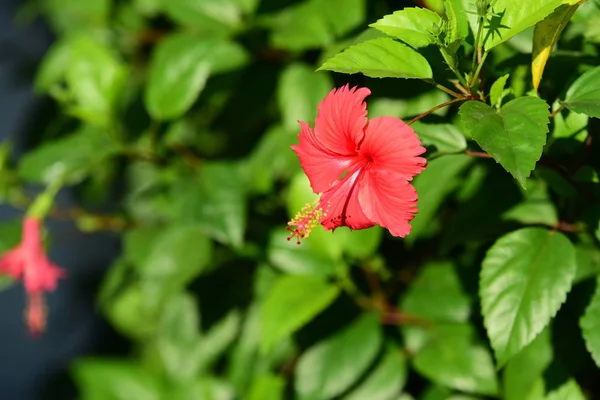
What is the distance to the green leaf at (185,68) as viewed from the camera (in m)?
1.37

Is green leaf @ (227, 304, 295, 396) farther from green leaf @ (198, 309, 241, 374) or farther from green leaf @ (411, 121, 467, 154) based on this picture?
green leaf @ (411, 121, 467, 154)

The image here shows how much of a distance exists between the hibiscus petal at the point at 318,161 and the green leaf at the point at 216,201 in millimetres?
379

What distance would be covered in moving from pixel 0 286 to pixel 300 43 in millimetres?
749

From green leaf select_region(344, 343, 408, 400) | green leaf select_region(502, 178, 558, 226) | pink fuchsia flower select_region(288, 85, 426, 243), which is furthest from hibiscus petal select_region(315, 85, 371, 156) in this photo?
green leaf select_region(344, 343, 408, 400)

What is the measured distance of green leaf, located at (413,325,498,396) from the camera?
1.19 meters

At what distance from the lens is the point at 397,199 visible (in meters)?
0.82

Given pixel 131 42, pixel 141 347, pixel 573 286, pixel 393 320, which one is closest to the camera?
pixel 573 286

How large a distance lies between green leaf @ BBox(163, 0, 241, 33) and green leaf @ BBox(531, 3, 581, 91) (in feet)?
2.25

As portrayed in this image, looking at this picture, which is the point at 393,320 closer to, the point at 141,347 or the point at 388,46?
the point at 388,46

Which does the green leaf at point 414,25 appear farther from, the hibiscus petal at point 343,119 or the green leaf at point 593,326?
the green leaf at point 593,326

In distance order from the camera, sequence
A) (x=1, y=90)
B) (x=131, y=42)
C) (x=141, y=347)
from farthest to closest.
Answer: (x=1, y=90), (x=141, y=347), (x=131, y=42)

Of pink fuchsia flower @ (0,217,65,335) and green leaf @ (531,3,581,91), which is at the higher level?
green leaf @ (531,3,581,91)

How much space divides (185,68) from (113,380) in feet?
3.16

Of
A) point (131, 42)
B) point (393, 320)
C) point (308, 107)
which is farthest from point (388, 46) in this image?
point (131, 42)
